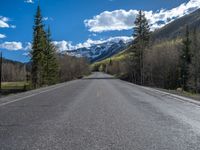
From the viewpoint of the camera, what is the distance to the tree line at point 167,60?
49.5 metres

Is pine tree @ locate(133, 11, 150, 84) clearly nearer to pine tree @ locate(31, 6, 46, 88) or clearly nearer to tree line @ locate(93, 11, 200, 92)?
tree line @ locate(93, 11, 200, 92)

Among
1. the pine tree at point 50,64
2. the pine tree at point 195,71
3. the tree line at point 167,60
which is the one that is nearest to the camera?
the pine tree at point 195,71

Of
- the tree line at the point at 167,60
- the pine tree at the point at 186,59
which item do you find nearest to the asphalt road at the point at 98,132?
the tree line at the point at 167,60

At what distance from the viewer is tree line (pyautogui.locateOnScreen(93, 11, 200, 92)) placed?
162 feet

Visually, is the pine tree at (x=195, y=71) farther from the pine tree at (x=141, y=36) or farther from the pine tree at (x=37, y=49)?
the pine tree at (x=37, y=49)

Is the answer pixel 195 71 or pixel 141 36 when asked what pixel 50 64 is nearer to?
pixel 141 36

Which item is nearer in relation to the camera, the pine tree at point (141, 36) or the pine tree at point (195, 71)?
the pine tree at point (195, 71)

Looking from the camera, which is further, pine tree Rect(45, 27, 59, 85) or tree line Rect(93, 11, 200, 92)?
pine tree Rect(45, 27, 59, 85)

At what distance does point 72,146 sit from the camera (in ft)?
20.2

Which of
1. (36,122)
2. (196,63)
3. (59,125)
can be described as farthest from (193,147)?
(196,63)

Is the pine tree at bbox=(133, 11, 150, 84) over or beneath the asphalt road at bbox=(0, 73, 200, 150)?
over

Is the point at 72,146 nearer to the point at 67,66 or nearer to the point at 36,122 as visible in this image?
the point at 36,122

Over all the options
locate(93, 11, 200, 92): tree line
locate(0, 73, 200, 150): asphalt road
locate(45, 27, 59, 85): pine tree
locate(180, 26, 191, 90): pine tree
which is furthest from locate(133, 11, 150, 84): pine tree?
locate(0, 73, 200, 150): asphalt road

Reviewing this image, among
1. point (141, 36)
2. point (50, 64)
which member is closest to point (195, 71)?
point (141, 36)
